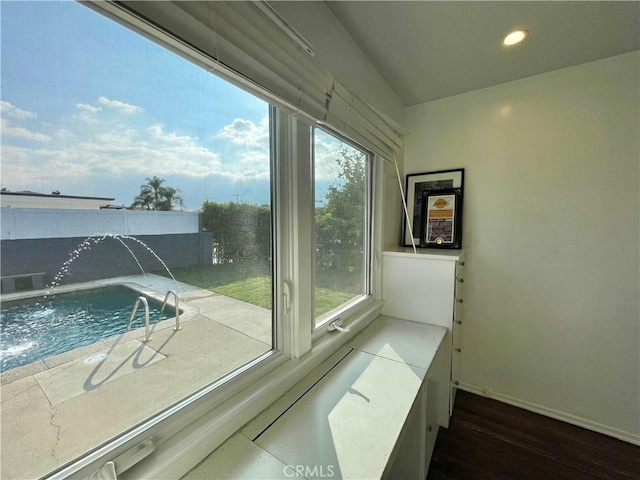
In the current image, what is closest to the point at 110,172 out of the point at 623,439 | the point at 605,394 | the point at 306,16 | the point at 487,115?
the point at 306,16

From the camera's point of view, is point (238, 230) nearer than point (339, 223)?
Yes

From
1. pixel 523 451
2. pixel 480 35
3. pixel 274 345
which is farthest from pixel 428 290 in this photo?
pixel 480 35

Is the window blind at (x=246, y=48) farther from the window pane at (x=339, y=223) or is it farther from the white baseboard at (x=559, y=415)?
the white baseboard at (x=559, y=415)

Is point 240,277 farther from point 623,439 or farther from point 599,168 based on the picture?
point 623,439

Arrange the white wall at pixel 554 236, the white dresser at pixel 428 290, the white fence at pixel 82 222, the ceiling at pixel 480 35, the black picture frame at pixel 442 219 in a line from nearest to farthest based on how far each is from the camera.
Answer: the white fence at pixel 82 222, the ceiling at pixel 480 35, the white wall at pixel 554 236, the white dresser at pixel 428 290, the black picture frame at pixel 442 219

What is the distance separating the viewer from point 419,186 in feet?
6.94

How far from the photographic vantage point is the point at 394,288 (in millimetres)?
1876

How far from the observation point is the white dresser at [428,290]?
1635 millimetres

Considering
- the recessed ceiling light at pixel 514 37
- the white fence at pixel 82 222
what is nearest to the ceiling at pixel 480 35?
the recessed ceiling light at pixel 514 37

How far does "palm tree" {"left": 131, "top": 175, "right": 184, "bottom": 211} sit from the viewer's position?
0.64 metres

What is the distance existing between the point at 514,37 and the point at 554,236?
1.27 m

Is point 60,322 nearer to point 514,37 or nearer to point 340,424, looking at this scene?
point 340,424

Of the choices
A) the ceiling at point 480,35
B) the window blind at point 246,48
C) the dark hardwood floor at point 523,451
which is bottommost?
the dark hardwood floor at point 523,451

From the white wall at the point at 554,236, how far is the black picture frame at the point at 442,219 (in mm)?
95
